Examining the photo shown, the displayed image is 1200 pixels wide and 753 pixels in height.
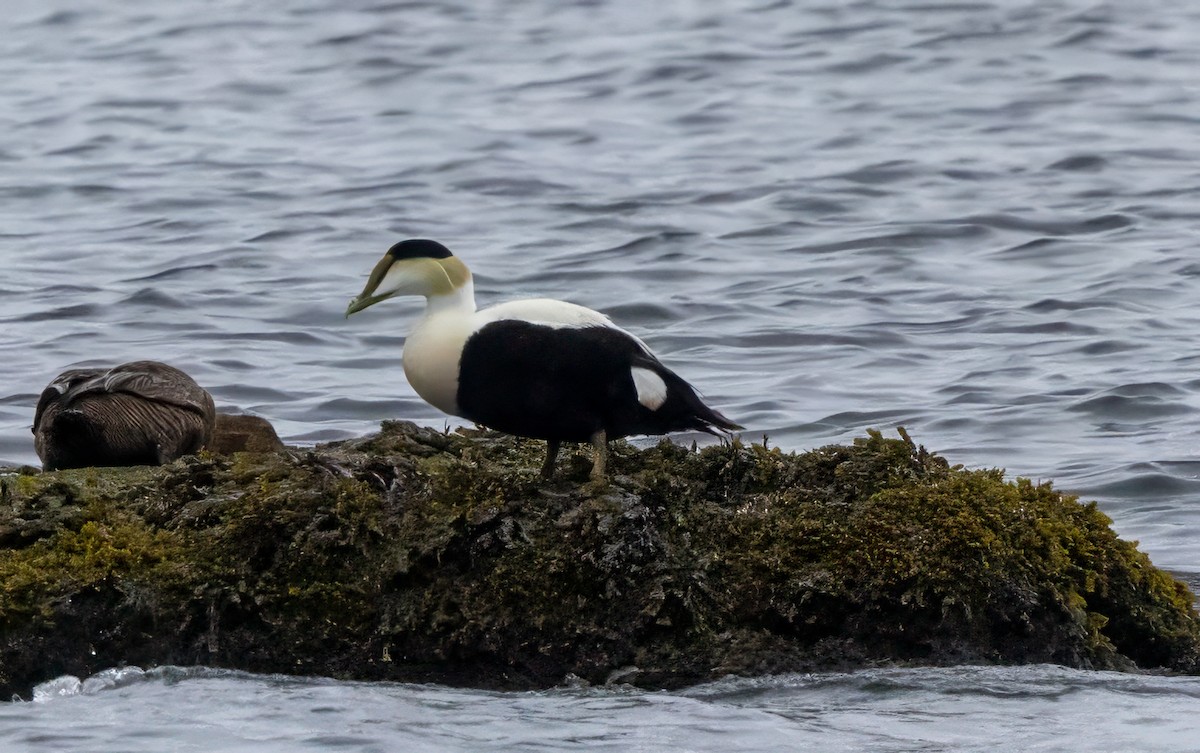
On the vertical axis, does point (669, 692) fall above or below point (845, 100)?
below

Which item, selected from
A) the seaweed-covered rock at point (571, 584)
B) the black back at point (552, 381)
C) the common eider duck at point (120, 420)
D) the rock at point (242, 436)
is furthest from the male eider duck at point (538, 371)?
the rock at point (242, 436)

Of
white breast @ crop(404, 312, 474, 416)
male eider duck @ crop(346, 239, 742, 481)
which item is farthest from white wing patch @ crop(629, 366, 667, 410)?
white breast @ crop(404, 312, 474, 416)

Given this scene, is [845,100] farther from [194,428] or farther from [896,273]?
[194,428]

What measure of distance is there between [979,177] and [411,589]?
11.8 meters

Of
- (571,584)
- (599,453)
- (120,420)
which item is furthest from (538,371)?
(120,420)

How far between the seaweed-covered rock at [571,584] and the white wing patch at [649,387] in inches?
9.4

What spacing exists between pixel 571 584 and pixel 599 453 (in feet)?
1.63

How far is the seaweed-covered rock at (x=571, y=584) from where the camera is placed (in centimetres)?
482

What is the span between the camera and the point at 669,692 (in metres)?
4.77

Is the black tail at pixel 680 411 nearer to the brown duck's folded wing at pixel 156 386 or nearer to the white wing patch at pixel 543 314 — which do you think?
the white wing patch at pixel 543 314

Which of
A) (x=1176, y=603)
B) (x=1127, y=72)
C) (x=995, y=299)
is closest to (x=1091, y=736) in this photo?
(x=1176, y=603)

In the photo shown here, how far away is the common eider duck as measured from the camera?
6.23 meters

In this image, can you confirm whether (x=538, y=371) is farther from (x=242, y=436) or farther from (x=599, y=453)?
(x=242, y=436)

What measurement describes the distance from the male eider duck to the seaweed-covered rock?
0.61 feet
